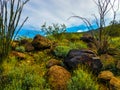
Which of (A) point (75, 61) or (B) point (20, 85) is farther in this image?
(A) point (75, 61)

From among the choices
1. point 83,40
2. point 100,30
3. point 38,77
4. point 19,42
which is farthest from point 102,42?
point 38,77

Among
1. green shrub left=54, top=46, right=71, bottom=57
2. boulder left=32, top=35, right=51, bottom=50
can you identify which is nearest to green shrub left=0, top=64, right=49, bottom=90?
green shrub left=54, top=46, right=71, bottom=57

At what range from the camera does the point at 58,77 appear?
10367mm

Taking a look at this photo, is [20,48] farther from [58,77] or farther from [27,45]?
[58,77]

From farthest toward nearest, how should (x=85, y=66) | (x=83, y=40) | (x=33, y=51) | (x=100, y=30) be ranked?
1. (x=83, y=40)
2. (x=100, y=30)
3. (x=33, y=51)
4. (x=85, y=66)

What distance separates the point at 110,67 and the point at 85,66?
1566mm

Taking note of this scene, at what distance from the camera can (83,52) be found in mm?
11789

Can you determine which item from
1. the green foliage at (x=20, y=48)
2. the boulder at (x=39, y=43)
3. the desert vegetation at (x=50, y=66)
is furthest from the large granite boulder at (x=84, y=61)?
the boulder at (x=39, y=43)

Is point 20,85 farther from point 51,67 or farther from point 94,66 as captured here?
point 94,66

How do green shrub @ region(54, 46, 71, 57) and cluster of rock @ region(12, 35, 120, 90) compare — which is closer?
cluster of rock @ region(12, 35, 120, 90)

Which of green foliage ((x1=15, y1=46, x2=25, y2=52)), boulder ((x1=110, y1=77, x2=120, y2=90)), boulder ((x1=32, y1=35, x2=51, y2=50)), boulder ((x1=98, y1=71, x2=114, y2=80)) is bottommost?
boulder ((x1=110, y1=77, x2=120, y2=90))

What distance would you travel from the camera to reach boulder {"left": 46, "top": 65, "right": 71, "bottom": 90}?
32.8ft

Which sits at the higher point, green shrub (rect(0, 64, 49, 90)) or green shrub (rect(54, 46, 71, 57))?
green shrub (rect(54, 46, 71, 57))

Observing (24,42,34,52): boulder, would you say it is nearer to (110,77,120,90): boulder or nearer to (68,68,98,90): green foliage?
(68,68,98,90): green foliage
